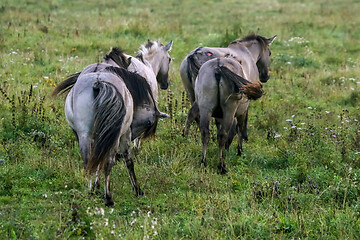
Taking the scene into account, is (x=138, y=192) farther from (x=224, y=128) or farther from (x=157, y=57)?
(x=157, y=57)

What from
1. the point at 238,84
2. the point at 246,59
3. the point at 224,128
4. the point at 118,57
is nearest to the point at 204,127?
the point at 224,128

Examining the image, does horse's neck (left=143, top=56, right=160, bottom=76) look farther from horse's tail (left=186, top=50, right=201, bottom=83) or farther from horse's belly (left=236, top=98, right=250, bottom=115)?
horse's belly (left=236, top=98, right=250, bottom=115)

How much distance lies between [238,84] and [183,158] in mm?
1401

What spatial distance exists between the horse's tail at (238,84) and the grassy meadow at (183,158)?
1210mm

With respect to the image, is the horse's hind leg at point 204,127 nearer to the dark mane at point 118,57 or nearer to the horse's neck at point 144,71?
the horse's neck at point 144,71

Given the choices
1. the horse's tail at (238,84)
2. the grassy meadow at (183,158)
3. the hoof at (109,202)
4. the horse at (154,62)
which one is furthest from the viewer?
the horse at (154,62)

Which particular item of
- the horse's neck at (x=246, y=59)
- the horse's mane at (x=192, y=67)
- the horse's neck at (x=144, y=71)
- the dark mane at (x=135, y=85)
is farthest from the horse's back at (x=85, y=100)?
the horse's neck at (x=246, y=59)

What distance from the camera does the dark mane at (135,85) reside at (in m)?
5.64

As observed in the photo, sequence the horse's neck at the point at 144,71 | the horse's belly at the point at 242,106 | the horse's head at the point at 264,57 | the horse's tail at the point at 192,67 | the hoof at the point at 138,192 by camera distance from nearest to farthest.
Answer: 1. the hoof at the point at 138,192
2. the horse's belly at the point at 242,106
3. the horse's neck at the point at 144,71
4. the horse's tail at the point at 192,67
5. the horse's head at the point at 264,57

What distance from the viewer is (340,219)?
4.58 m

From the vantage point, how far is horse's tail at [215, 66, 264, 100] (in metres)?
6.18

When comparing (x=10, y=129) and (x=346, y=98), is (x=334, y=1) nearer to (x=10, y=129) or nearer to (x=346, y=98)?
(x=346, y=98)

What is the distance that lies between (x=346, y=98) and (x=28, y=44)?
29.1 feet

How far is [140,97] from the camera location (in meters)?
5.80
